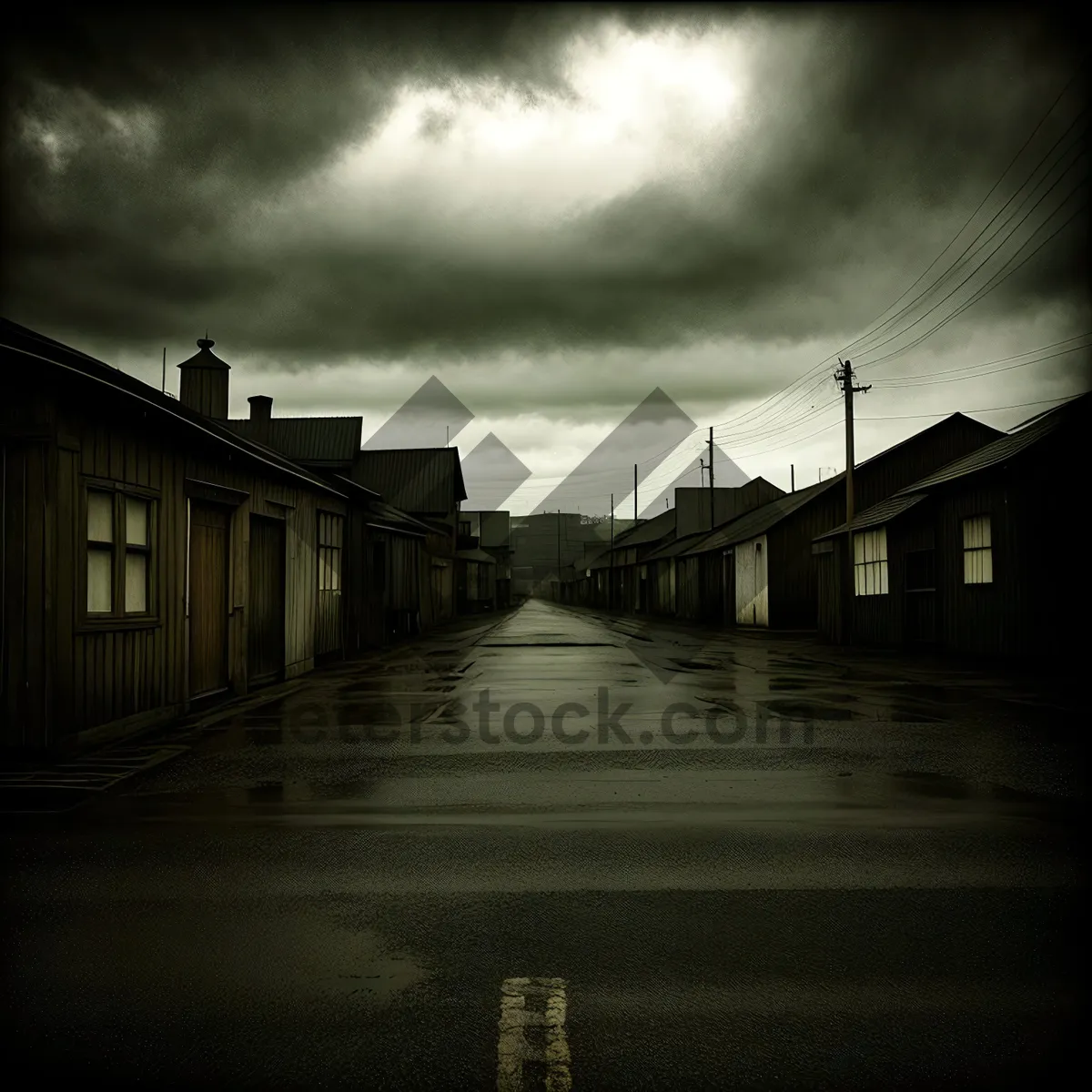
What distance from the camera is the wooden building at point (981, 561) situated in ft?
55.4

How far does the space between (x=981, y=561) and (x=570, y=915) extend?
58.1 feet

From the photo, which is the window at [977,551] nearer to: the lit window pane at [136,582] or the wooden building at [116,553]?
the wooden building at [116,553]

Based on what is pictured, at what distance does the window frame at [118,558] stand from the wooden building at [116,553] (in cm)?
2

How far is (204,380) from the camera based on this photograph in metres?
27.3

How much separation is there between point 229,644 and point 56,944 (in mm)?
10062

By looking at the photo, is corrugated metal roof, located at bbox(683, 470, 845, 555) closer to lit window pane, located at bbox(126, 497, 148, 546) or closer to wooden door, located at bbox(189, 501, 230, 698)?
wooden door, located at bbox(189, 501, 230, 698)

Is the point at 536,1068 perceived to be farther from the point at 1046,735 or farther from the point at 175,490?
the point at 175,490

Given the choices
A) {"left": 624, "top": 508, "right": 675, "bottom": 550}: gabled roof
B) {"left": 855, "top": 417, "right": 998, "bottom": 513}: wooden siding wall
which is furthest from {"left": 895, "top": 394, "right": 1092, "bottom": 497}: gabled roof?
{"left": 624, "top": 508, "right": 675, "bottom": 550}: gabled roof

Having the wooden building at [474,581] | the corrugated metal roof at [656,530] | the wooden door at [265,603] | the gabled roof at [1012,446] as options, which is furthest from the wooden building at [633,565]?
the wooden door at [265,603]

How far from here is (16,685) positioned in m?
8.40

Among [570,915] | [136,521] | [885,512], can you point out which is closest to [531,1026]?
[570,915]

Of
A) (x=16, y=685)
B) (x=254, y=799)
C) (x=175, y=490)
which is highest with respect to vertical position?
(x=175, y=490)

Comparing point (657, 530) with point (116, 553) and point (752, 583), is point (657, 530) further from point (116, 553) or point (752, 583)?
point (116, 553)

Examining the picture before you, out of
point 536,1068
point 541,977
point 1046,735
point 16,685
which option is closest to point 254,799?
point 16,685
